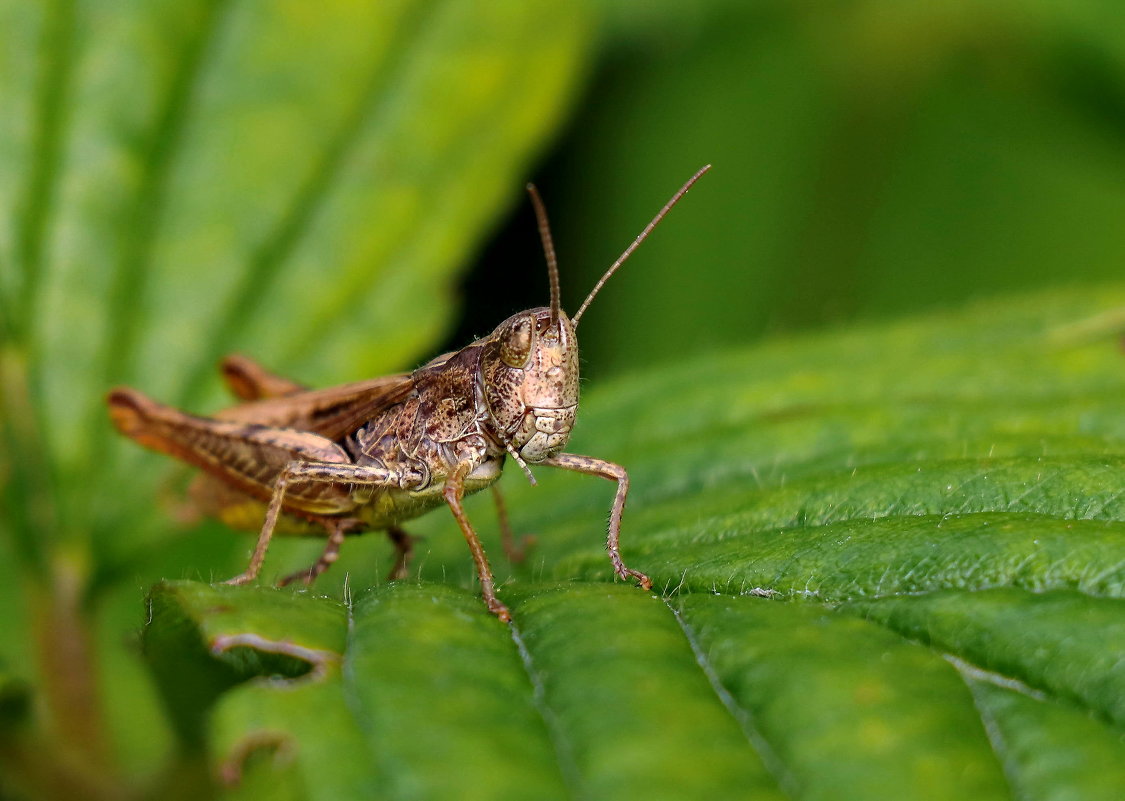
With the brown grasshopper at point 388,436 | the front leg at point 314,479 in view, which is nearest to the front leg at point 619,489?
the brown grasshopper at point 388,436

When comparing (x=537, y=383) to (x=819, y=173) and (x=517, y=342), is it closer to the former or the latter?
(x=517, y=342)

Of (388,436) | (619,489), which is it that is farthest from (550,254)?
(388,436)

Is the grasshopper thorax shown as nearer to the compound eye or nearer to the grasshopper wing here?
the compound eye

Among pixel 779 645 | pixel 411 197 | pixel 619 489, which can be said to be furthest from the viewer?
pixel 411 197

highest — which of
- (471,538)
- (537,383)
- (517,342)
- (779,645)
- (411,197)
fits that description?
(411,197)

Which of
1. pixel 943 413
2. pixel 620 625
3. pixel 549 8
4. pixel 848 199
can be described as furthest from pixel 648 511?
pixel 848 199

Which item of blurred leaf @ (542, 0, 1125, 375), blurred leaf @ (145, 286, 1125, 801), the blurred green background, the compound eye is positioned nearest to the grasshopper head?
the compound eye
